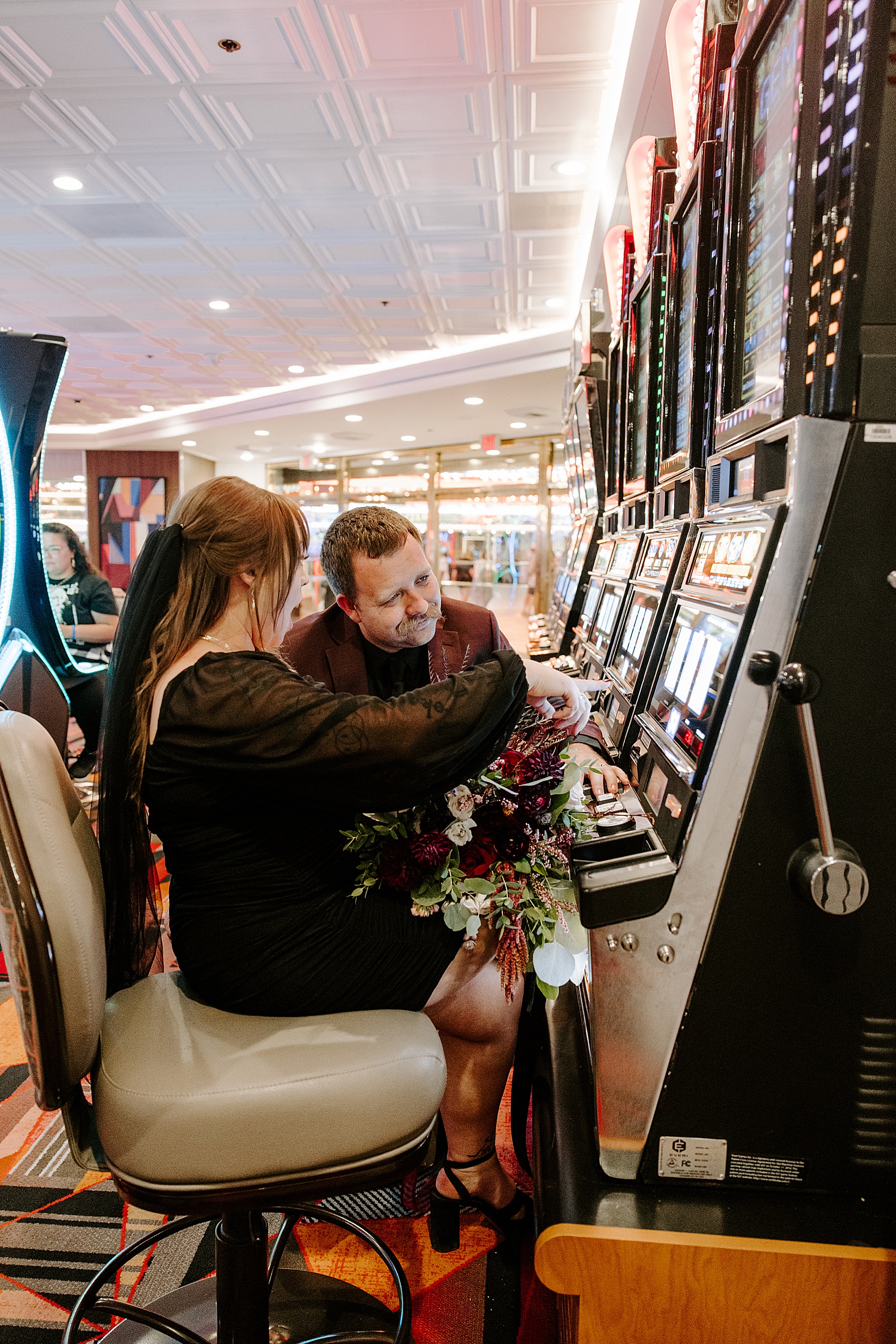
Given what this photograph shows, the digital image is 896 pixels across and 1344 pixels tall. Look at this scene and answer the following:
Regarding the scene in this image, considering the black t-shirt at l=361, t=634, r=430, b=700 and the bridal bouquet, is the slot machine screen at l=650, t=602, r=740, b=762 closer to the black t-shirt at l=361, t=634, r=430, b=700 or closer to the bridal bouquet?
the bridal bouquet

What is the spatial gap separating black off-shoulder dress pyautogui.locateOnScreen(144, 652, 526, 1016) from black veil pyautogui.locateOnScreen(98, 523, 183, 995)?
4 centimetres

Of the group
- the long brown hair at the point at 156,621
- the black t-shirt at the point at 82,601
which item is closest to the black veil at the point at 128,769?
the long brown hair at the point at 156,621

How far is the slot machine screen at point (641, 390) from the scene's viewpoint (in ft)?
7.08

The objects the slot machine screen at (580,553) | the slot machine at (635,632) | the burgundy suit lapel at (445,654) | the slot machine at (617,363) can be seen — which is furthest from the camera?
the slot machine screen at (580,553)

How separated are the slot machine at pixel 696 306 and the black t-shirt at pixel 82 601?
3.51 meters

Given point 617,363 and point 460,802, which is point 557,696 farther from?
point 617,363

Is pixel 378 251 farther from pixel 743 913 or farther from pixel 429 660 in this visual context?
pixel 743 913

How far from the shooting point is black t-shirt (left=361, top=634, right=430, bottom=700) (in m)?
2.04

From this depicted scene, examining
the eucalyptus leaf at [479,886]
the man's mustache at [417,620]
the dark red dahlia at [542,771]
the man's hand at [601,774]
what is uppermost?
the man's mustache at [417,620]

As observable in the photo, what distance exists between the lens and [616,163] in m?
3.99

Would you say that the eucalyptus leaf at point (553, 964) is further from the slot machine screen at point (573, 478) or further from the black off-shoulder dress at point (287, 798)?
the slot machine screen at point (573, 478)

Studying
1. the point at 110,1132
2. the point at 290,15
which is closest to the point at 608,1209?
the point at 110,1132

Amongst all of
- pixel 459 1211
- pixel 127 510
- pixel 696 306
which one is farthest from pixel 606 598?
pixel 127 510

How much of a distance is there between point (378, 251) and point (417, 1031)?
18.2 ft
